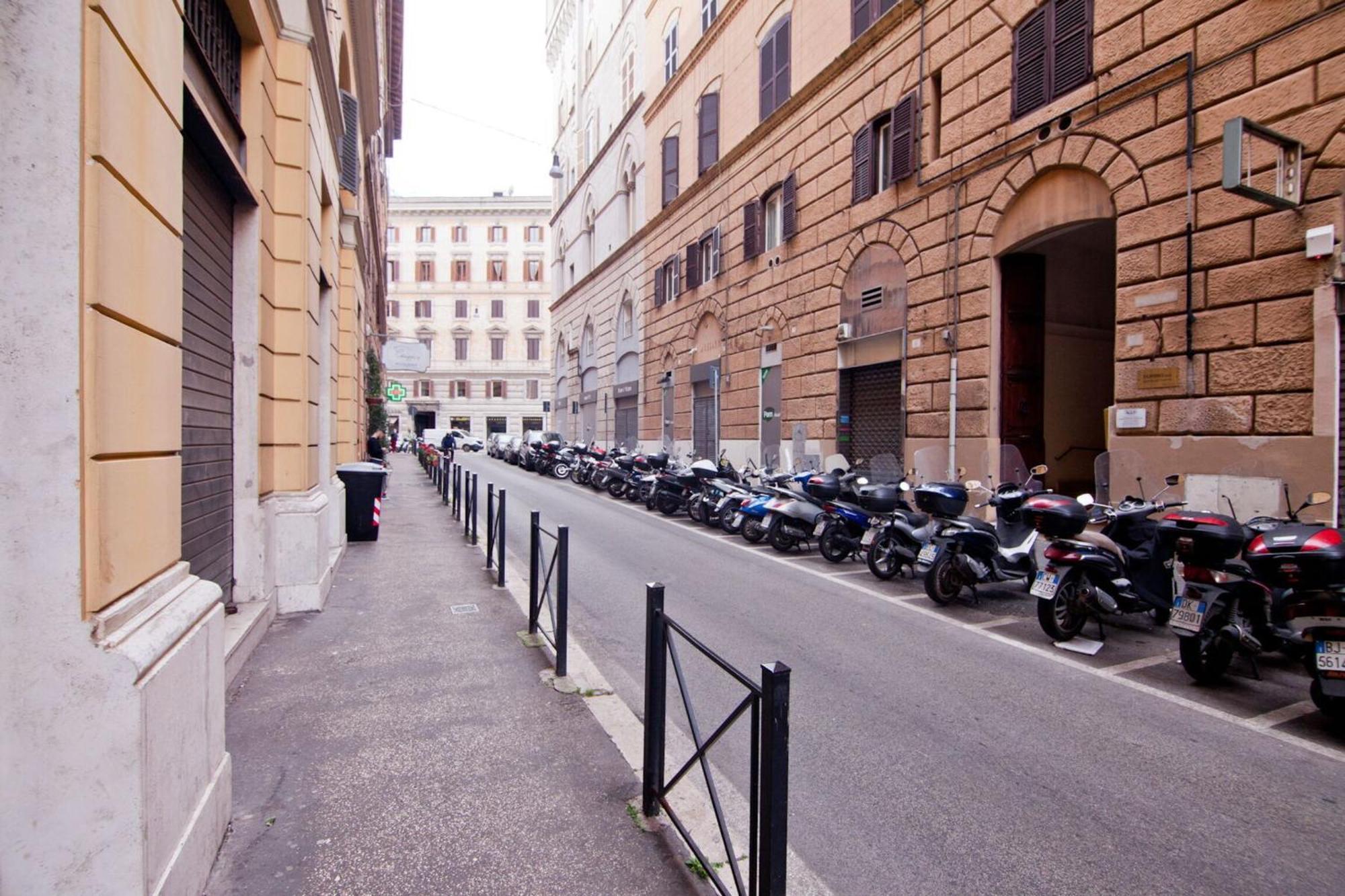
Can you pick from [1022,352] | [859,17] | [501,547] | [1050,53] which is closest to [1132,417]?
[1022,352]

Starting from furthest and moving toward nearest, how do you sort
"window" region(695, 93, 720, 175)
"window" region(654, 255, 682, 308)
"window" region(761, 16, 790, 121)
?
"window" region(654, 255, 682, 308)
"window" region(695, 93, 720, 175)
"window" region(761, 16, 790, 121)

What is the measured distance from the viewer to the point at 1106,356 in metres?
14.5

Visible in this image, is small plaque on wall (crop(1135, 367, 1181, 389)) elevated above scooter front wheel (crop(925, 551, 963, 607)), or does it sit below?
above

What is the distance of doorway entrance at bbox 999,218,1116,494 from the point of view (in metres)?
12.2

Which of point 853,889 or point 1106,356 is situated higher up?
point 1106,356

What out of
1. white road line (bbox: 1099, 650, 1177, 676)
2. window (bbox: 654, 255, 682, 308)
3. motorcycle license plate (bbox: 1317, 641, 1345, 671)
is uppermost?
window (bbox: 654, 255, 682, 308)

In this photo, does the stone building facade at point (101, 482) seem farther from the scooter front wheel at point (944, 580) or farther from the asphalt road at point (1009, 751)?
the scooter front wheel at point (944, 580)

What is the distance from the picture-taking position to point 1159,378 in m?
9.13

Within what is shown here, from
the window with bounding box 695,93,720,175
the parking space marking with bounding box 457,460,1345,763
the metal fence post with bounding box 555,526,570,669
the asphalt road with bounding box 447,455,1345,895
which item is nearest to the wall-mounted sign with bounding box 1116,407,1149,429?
the asphalt road with bounding box 447,455,1345,895

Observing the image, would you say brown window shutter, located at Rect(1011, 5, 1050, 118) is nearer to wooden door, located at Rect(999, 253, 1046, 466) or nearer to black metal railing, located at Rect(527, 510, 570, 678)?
wooden door, located at Rect(999, 253, 1046, 466)

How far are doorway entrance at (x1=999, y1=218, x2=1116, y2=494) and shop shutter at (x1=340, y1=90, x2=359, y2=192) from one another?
→ 1000 cm

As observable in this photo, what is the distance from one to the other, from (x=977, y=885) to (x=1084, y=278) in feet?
44.4

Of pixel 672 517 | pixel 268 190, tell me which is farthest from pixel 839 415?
pixel 268 190

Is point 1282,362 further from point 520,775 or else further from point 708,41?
point 708,41
